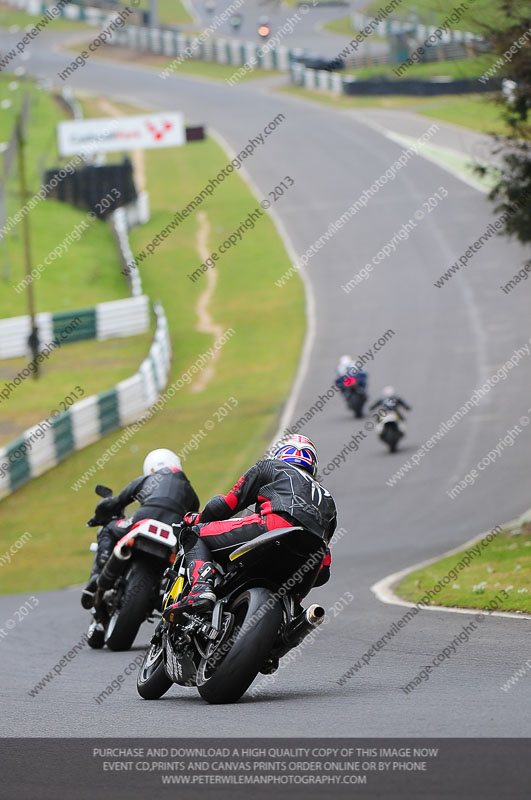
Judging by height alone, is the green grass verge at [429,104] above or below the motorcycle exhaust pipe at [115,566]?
below

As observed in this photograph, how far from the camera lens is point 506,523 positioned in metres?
18.4

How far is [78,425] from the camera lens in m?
24.3

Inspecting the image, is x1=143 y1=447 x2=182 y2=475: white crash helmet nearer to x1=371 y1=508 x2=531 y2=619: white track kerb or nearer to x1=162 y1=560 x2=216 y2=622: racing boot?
x1=371 y1=508 x2=531 y2=619: white track kerb

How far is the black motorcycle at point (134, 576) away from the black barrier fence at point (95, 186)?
36.2 metres

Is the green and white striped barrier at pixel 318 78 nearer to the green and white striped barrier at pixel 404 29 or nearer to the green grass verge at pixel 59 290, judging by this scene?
the green and white striped barrier at pixel 404 29

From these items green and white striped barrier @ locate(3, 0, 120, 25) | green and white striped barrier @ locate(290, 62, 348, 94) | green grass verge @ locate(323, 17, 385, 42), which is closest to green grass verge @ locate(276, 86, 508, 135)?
green and white striped barrier @ locate(290, 62, 348, 94)

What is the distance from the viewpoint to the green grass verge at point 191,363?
19.7 metres

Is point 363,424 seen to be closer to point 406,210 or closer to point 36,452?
point 36,452

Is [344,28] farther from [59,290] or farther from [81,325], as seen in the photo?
[81,325]

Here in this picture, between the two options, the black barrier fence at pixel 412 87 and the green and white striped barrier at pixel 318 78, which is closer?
the black barrier fence at pixel 412 87

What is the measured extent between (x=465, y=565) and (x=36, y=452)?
10229 mm

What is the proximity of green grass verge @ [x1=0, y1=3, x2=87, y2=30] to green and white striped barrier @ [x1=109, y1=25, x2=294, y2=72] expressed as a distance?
6.29m
